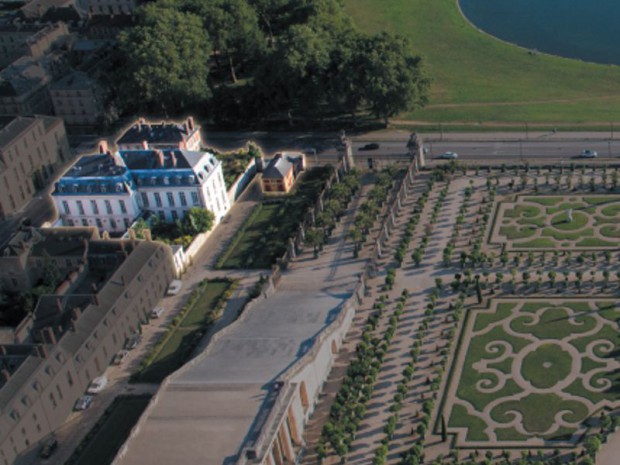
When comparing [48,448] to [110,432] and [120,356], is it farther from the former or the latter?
[120,356]

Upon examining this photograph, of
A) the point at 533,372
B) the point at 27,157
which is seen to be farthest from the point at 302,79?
the point at 533,372

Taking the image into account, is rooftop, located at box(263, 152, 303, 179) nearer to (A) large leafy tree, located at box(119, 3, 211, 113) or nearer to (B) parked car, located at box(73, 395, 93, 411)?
(A) large leafy tree, located at box(119, 3, 211, 113)

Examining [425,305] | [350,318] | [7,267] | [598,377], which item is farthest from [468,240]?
[7,267]

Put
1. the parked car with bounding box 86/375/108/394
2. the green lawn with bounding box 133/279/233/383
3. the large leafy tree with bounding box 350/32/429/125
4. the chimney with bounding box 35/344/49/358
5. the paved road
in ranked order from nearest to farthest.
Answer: the chimney with bounding box 35/344/49/358
the parked car with bounding box 86/375/108/394
the green lawn with bounding box 133/279/233/383
the paved road
the large leafy tree with bounding box 350/32/429/125

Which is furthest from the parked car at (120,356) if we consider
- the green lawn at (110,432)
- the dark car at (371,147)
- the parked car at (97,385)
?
the dark car at (371,147)

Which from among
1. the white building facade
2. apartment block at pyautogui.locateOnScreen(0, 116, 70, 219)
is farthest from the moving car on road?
apartment block at pyautogui.locateOnScreen(0, 116, 70, 219)

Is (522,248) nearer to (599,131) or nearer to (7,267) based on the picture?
(599,131)
